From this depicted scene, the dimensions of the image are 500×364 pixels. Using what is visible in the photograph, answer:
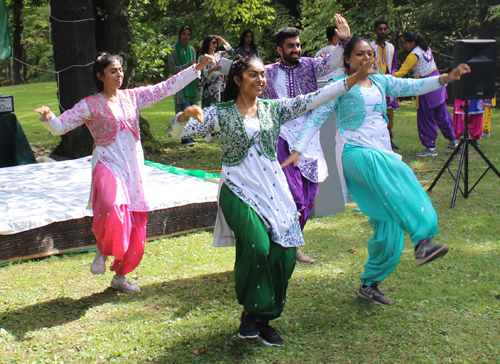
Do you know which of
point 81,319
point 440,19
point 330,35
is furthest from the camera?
point 440,19

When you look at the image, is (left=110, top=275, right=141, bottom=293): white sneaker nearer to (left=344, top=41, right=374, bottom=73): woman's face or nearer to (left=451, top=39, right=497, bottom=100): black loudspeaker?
(left=344, top=41, right=374, bottom=73): woman's face

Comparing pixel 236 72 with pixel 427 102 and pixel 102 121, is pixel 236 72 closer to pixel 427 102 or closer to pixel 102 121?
pixel 102 121

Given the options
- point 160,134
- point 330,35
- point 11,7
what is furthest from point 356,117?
point 11,7

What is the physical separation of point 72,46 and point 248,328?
716 cm

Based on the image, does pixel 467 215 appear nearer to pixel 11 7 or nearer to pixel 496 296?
pixel 496 296

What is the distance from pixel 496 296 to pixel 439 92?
20.8ft

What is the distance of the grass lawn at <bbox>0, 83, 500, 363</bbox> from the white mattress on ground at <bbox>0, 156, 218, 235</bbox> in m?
0.40

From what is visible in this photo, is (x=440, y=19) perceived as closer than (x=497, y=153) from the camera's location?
No

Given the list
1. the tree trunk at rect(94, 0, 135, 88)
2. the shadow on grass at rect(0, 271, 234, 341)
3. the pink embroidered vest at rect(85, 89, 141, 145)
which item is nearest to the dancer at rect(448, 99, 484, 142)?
the tree trunk at rect(94, 0, 135, 88)

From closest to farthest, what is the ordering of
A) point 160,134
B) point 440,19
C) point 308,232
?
point 308,232, point 160,134, point 440,19

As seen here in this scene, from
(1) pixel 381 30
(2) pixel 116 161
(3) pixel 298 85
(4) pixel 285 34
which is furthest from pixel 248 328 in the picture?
(1) pixel 381 30

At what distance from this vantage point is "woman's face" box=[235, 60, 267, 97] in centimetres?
368

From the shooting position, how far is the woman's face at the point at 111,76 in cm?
445

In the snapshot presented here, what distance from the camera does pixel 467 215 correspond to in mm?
6668
